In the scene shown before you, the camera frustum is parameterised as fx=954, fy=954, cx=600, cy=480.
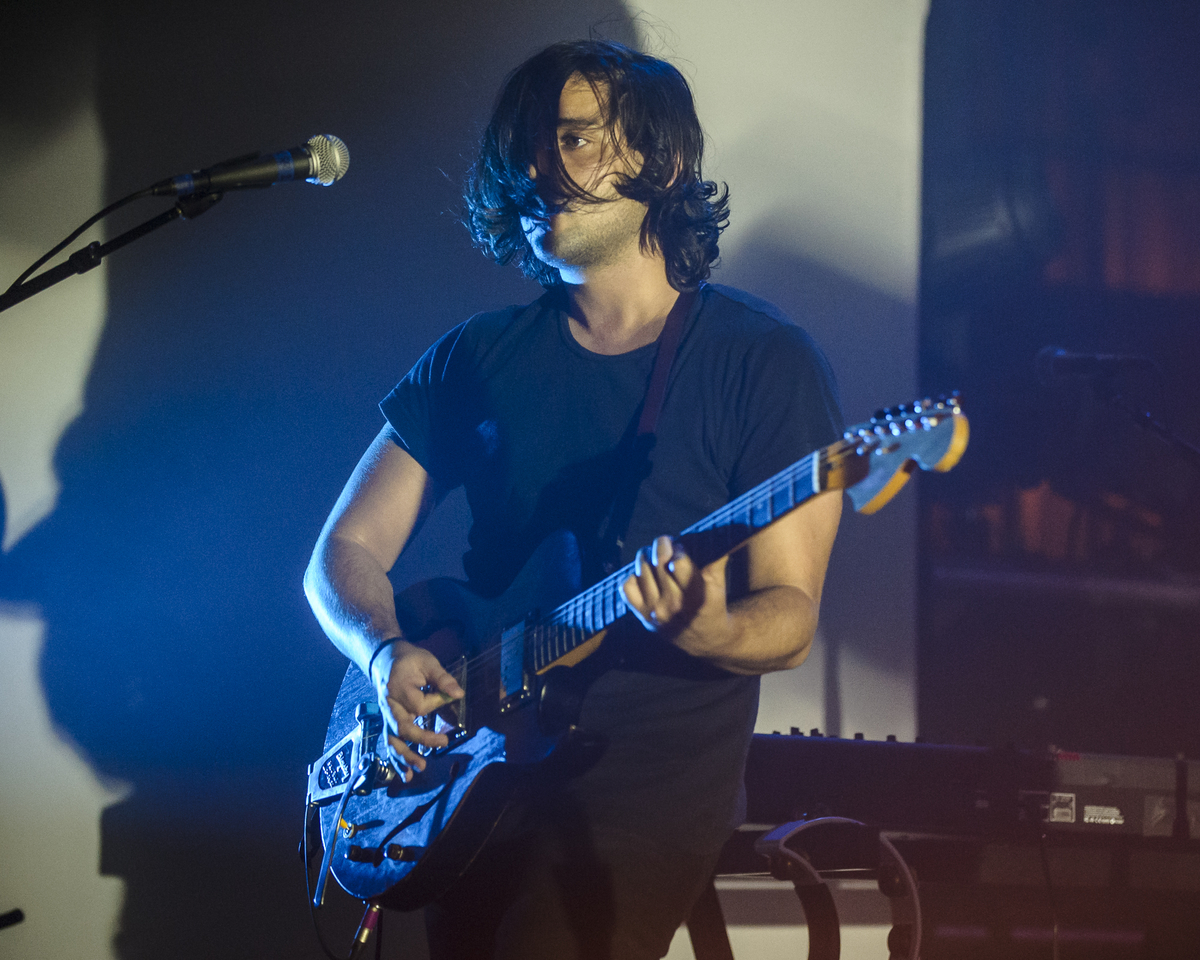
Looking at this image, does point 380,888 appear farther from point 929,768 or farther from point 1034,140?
point 1034,140

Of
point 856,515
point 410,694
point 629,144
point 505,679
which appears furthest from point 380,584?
point 856,515

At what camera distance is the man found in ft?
5.48

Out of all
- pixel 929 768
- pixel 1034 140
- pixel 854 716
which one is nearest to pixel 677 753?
pixel 929 768

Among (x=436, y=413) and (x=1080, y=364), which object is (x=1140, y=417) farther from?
(x=436, y=413)

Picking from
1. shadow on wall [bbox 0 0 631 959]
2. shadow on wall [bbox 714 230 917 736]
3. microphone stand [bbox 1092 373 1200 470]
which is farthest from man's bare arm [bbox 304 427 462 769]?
microphone stand [bbox 1092 373 1200 470]

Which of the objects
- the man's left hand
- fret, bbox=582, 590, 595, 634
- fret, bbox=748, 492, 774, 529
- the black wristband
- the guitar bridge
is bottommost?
the guitar bridge

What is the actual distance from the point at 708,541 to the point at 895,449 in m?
0.34

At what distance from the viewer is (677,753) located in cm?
174

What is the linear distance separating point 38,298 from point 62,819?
1567 mm

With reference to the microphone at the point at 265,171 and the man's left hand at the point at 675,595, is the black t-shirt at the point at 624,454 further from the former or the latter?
the microphone at the point at 265,171

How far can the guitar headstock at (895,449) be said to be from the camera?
1325 mm

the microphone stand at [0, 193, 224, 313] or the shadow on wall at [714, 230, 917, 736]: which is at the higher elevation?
the microphone stand at [0, 193, 224, 313]

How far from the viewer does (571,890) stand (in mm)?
1657

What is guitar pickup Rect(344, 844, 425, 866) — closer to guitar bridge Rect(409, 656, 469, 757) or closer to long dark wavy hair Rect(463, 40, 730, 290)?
guitar bridge Rect(409, 656, 469, 757)
